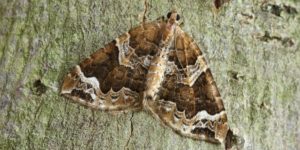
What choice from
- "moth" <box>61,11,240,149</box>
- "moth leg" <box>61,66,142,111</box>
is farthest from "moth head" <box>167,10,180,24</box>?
"moth leg" <box>61,66,142,111</box>

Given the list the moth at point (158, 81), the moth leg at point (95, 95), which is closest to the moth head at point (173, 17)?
the moth at point (158, 81)

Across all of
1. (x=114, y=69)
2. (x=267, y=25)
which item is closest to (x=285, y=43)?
(x=267, y=25)

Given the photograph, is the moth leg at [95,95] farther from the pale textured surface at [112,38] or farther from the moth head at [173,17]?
the moth head at [173,17]

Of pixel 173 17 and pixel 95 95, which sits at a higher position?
pixel 173 17

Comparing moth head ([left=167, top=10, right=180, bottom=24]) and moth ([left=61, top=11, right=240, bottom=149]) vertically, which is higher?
moth head ([left=167, top=10, right=180, bottom=24])

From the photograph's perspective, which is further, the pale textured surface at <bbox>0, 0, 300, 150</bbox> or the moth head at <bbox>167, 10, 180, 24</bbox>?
the moth head at <bbox>167, 10, 180, 24</bbox>

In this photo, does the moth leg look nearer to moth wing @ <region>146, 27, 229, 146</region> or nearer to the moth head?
moth wing @ <region>146, 27, 229, 146</region>

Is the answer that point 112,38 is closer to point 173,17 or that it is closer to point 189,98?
point 173,17

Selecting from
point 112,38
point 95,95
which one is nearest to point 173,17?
point 112,38
